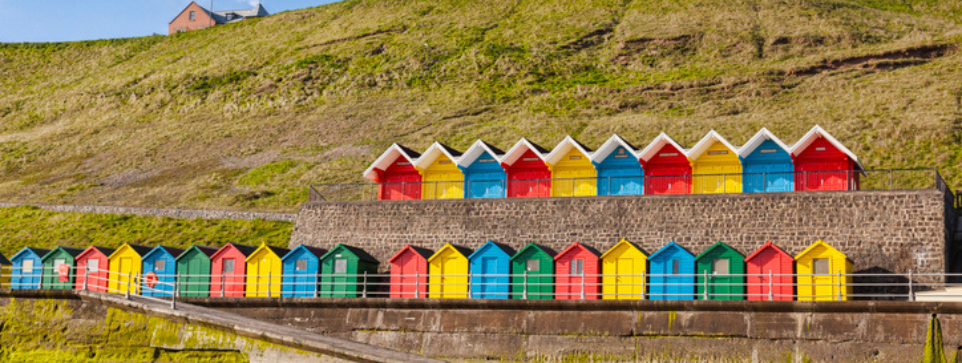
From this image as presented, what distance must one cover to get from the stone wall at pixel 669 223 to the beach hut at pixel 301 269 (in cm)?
371

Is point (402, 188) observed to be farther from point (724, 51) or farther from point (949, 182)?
point (724, 51)

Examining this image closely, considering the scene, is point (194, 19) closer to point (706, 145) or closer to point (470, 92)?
point (470, 92)

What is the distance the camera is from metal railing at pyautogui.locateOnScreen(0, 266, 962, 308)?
83.5ft

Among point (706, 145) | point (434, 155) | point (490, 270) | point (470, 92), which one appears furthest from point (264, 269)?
point (470, 92)

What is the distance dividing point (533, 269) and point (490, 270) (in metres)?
1.46

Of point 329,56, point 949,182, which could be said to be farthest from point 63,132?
point 949,182

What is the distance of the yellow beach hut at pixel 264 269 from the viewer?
3044 cm

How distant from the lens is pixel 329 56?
90000 mm

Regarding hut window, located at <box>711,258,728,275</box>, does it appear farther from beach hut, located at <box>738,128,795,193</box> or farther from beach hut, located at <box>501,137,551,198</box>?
beach hut, located at <box>501,137,551,198</box>

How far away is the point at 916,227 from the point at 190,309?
2137cm

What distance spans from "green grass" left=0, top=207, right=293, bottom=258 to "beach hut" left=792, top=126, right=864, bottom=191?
23.6 metres

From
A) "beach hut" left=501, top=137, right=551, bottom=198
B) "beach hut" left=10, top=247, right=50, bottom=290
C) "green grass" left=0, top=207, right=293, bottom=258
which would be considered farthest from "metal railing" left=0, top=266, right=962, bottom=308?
"green grass" left=0, top=207, right=293, bottom=258

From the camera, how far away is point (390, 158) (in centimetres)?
3819

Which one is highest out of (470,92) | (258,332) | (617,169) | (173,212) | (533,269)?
(470,92)
